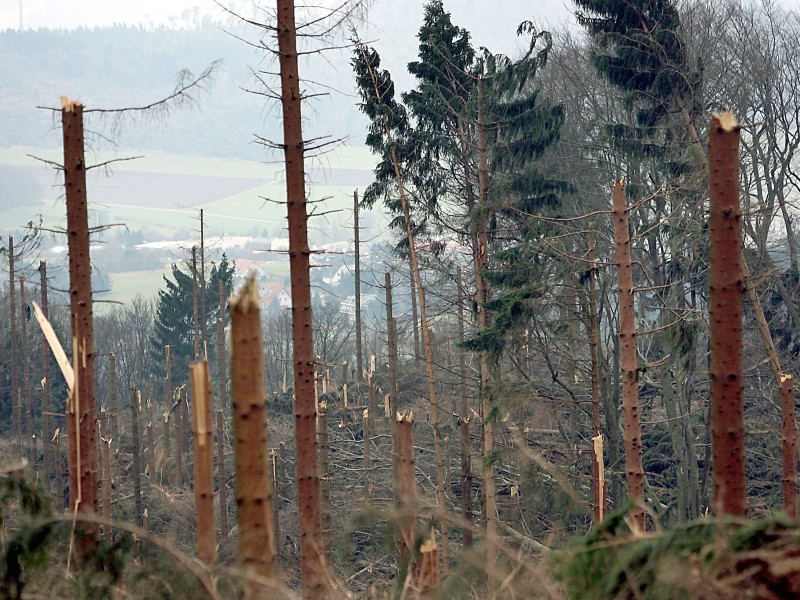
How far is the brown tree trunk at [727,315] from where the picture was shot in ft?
20.5

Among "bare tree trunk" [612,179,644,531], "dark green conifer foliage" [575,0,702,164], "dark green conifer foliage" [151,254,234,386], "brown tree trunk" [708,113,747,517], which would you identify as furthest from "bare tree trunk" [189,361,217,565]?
"dark green conifer foliage" [151,254,234,386]

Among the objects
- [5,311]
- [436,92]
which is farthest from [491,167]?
[5,311]

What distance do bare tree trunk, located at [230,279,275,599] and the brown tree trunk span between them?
3.61 metres

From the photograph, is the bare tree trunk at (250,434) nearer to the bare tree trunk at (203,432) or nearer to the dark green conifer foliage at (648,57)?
the bare tree trunk at (203,432)

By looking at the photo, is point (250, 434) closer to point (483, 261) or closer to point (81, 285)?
point (81, 285)

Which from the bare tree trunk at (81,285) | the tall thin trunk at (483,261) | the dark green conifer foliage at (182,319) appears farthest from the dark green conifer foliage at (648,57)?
the dark green conifer foliage at (182,319)

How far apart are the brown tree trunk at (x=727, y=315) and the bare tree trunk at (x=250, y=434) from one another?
11.8 feet

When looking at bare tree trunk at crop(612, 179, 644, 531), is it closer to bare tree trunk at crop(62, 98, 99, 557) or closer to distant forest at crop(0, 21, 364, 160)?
bare tree trunk at crop(62, 98, 99, 557)

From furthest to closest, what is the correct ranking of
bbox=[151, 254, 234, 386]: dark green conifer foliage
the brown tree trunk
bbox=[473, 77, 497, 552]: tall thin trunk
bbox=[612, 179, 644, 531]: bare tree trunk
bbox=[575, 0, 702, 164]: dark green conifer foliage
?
bbox=[151, 254, 234, 386]: dark green conifer foliage
bbox=[473, 77, 497, 552]: tall thin trunk
bbox=[575, 0, 702, 164]: dark green conifer foliage
bbox=[612, 179, 644, 531]: bare tree trunk
the brown tree trunk

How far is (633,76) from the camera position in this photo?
640 inches

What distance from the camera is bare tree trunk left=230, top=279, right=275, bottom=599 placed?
3905mm

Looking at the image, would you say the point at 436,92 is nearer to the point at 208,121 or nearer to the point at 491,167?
the point at 491,167

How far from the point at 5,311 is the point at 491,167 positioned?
3729 centimetres

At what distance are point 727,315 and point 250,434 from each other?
3.79 m
